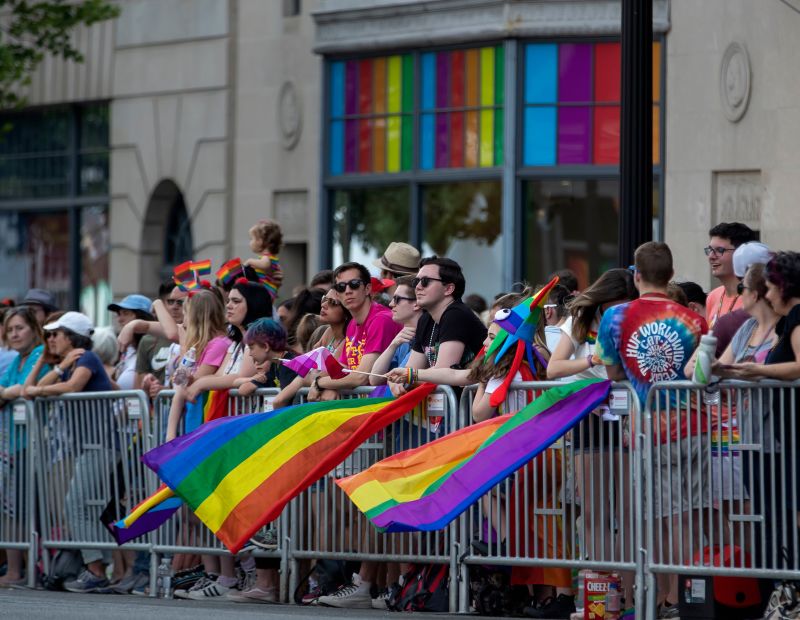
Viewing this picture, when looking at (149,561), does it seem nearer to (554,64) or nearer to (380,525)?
(380,525)

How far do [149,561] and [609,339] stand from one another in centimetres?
452

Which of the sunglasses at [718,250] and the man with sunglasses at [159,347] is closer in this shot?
the sunglasses at [718,250]

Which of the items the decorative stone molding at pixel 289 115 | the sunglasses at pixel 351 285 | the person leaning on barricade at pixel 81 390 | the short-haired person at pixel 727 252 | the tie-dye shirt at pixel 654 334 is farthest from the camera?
the decorative stone molding at pixel 289 115

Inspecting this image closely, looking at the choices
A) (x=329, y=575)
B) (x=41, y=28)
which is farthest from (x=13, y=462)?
(x=41, y=28)

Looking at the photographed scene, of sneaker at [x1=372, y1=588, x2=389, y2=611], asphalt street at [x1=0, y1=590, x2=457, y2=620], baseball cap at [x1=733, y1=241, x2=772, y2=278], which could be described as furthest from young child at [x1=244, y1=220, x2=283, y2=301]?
baseball cap at [x1=733, y1=241, x2=772, y2=278]

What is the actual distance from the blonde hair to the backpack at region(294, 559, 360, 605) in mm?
1768

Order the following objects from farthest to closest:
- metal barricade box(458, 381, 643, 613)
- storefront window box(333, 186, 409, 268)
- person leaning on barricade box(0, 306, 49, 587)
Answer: storefront window box(333, 186, 409, 268) → person leaning on barricade box(0, 306, 49, 587) → metal barricade box(458, 381, 643, 613)

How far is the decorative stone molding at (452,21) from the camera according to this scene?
835 inches

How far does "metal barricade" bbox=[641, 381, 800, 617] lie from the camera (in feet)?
32.1

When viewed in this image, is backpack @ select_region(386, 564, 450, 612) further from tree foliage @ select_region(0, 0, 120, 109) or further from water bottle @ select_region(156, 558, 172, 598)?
tree foliage @ select_region(0, 0, 120, 109)

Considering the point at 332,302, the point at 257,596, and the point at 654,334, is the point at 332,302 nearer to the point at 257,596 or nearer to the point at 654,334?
the point at 257,596

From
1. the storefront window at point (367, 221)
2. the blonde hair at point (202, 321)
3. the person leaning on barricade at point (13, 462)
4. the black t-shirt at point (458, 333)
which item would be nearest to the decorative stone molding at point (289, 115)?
the storefront window at point (367, 221)

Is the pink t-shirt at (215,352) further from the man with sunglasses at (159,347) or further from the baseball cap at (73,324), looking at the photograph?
the baseball cap at (73,324)

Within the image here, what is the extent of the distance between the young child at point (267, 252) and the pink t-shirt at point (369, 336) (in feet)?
8.19
